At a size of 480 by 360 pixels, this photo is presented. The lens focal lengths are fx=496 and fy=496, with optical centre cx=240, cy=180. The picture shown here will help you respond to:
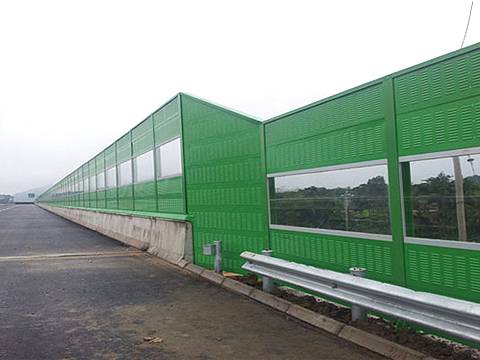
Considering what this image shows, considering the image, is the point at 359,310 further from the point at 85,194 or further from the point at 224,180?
the point at 85,194

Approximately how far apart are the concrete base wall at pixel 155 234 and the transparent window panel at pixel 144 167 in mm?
1326

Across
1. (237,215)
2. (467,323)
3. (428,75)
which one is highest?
(428,75)

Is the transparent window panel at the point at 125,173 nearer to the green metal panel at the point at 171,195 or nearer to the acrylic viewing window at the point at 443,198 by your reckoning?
the green metal panel at the point at 171,195

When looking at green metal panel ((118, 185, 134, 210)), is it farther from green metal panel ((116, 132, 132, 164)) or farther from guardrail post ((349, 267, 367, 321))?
guardrail post ((349, 267, 367, 321))

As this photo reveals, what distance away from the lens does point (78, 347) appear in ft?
17.8

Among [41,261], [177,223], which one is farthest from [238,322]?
[41,261]

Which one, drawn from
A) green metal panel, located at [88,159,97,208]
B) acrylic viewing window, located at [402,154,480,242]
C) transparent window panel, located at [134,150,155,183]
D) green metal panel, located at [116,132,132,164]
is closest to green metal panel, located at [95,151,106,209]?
green metal panel, located at [88,159,97,208]

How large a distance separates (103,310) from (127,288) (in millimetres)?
1696

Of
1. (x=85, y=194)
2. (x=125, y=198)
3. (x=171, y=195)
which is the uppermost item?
(x=85, y=194)

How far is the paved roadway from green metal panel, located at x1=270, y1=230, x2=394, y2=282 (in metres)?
0.94

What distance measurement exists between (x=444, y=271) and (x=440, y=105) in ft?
5.43

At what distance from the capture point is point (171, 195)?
12664mm

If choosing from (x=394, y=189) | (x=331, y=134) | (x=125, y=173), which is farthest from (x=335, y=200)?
(x=125, y=173)

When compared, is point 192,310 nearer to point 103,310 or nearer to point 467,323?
point 103,310
